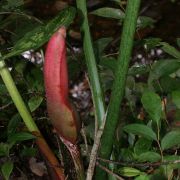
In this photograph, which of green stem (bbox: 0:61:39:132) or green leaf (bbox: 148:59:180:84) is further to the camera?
green leaf (bbox: 148:59:180:84)

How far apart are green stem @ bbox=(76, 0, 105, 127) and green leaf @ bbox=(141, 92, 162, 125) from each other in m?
0.09

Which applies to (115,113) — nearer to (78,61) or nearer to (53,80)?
(53,80)

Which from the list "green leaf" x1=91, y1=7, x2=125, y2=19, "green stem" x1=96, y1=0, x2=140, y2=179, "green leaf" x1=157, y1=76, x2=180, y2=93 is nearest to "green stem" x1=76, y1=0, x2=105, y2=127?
"green stem" x1=96, y1=0, x2=140, y2=179

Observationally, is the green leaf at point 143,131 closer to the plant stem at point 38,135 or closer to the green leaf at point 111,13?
the plant stem at point 38,135

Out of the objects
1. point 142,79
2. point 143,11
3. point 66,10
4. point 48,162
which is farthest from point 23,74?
point 143,11

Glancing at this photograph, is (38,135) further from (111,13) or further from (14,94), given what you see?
(111,13)

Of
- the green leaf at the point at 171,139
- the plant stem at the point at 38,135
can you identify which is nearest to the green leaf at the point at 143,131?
the green leaf at the point at 171,139

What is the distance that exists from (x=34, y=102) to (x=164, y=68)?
13.1 inches

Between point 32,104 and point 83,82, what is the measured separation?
51.0 inches

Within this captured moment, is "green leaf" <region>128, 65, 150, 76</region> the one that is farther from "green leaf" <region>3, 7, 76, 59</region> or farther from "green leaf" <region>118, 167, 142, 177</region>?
"green leaf" <region>3, 7, 76, 59</region>

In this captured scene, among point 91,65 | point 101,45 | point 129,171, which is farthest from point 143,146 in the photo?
point 101,45

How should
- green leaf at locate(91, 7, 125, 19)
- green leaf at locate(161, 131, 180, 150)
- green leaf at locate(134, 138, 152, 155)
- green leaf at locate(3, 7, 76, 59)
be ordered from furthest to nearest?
green leaf at locate(91, 7, 125, 19), green leaf at locate(134, 138, 152, 155), green leaf at locate(161, 131, 180, 150), green leaf at locate(3, 7, 76, 59)

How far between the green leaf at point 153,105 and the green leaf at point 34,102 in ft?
0.79

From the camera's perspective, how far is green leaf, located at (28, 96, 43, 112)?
97 cm
